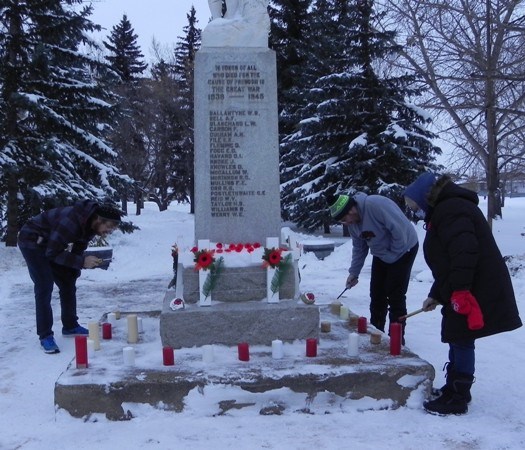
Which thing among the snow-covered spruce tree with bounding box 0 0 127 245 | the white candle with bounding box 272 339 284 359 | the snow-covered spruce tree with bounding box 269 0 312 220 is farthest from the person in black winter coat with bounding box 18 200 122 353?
the snow-covered spruce tree with bounding box 269 0 312 220

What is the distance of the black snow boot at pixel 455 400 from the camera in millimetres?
4094

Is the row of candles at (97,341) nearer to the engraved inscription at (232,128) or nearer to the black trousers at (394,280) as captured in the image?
the engraved inscription at (232,128)

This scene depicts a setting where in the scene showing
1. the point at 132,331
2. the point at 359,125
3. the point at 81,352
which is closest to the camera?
the point at 81,352

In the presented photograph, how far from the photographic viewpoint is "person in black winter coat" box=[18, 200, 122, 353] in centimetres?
552

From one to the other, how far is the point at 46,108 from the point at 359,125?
9.58 m

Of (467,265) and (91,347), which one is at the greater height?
(467,265)

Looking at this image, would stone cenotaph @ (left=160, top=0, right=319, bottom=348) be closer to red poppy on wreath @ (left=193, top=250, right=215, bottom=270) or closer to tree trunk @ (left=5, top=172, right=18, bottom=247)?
red poppy on wreath @ (left=193, top=250, right=215, bottom=270)

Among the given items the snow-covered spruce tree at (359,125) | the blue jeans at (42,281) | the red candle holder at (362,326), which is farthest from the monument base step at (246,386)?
the snow-covered spruce tree at (359,125)

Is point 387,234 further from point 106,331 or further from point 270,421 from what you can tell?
point 106,331

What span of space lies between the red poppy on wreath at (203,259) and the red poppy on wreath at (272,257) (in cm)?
47

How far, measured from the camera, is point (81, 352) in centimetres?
445

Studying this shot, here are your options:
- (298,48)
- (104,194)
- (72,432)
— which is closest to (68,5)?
(104,194)

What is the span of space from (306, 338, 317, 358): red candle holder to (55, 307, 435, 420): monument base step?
0.10m

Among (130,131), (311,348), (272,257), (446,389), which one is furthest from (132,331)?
(130,131)
